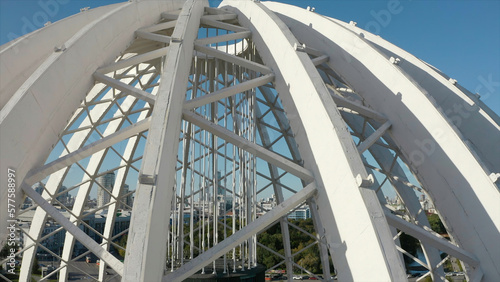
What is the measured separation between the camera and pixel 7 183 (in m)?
6.49

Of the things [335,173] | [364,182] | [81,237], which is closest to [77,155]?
[81,237]

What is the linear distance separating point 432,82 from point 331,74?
16.2ft

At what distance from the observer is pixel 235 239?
6902mm

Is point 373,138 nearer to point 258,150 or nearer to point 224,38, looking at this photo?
point 258,150

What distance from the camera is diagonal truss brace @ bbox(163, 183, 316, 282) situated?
6340 millimetres

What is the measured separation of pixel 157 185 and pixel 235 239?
196cm

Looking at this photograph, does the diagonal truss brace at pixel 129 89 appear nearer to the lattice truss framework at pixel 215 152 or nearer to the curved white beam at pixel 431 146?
the lattice truss framework at pixel 215 152

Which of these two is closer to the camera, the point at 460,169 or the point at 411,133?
the point at 460,169

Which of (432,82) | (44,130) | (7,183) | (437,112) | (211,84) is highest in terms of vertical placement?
(211,84)

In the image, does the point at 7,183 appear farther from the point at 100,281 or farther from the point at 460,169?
the point at 100,281

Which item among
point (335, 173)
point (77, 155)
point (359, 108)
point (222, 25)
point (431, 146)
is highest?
point (222, 25)

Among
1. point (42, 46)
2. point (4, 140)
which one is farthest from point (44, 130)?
point (42, 46)

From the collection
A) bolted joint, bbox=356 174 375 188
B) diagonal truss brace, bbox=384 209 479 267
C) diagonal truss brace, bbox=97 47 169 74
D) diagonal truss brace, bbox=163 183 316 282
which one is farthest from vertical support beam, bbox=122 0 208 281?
diagonal truss brace, bbox=384 209 479 267

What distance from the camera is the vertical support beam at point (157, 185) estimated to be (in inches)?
199
